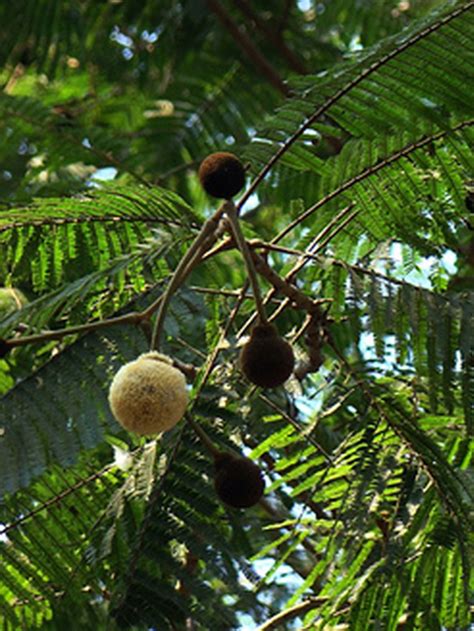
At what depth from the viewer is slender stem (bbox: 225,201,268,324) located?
2482 millimetres

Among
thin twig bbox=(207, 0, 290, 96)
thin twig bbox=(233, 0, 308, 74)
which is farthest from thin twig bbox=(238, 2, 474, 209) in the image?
thin twig bbox=(233, 0, 308, 74)

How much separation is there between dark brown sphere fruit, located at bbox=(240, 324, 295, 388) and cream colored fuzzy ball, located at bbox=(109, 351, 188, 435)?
16 cm

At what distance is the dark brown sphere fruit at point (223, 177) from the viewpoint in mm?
2559

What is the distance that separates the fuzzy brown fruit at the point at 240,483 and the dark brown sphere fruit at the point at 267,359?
19 centimetres

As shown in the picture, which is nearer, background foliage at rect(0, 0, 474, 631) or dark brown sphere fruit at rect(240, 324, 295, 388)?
dark brown sphere fruit at rect(240, 324, 295, 388)

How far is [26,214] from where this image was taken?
127 inches

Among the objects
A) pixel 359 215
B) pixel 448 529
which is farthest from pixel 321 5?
pixel 448 529

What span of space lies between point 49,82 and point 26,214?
395 centimetres

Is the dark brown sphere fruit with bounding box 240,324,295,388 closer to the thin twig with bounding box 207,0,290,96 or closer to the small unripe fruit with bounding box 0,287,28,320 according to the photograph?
the small unripe fruit with bounding box 0,287,28,320

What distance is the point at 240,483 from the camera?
259 cm

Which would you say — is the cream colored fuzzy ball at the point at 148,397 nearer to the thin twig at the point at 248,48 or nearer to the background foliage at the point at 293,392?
the background foliage at the point at 293,392

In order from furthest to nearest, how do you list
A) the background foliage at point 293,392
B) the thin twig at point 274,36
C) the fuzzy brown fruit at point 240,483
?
the thin twig at point 274,36
the background foliage at point 293,392
the fuzzy brown fruit at point 240,483

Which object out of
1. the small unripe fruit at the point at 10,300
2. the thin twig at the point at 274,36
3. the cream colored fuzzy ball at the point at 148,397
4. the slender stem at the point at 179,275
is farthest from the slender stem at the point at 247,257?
the thin twig at the point at 274,36

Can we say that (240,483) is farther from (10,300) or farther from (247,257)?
(10,300)
